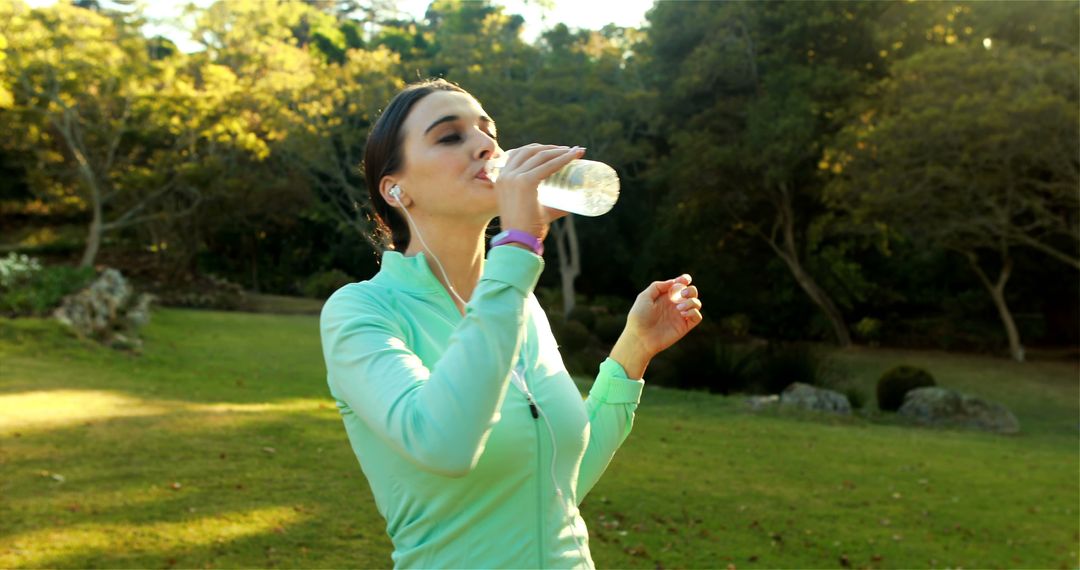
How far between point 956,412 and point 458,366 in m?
13.4

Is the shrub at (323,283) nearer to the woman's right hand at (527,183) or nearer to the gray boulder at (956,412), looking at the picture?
the gray boulder at (956,412)

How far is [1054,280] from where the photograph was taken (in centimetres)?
2420

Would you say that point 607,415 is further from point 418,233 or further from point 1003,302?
point 1003,302

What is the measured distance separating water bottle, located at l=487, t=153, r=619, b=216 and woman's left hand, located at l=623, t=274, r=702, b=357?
0.32m

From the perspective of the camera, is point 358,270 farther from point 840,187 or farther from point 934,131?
point 934,131

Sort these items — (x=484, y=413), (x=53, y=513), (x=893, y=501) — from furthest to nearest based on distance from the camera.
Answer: (x=893, y=501), (x=53, y=513), (x=484, y=413)

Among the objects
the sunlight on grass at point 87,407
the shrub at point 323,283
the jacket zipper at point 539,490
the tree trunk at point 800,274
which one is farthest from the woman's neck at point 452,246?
the shrub at point 323,283

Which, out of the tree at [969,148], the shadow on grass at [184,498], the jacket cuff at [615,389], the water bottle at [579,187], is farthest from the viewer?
the tree at [969,148]

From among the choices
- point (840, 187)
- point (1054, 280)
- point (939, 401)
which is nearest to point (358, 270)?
point (840, 187)

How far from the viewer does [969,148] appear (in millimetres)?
16766

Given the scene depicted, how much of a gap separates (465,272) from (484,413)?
476 mm

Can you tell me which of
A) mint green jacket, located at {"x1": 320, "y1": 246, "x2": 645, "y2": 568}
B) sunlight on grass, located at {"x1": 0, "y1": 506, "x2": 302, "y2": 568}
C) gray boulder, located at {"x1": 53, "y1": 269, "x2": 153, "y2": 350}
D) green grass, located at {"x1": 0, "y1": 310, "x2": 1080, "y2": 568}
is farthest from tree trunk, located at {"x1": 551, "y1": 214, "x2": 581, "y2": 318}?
mint green jacket, located at {"x1": 320, "y1": 246, "x2": 645, "y2": 568}

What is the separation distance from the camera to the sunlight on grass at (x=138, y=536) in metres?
5.07

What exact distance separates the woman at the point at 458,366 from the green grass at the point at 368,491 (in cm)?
387
